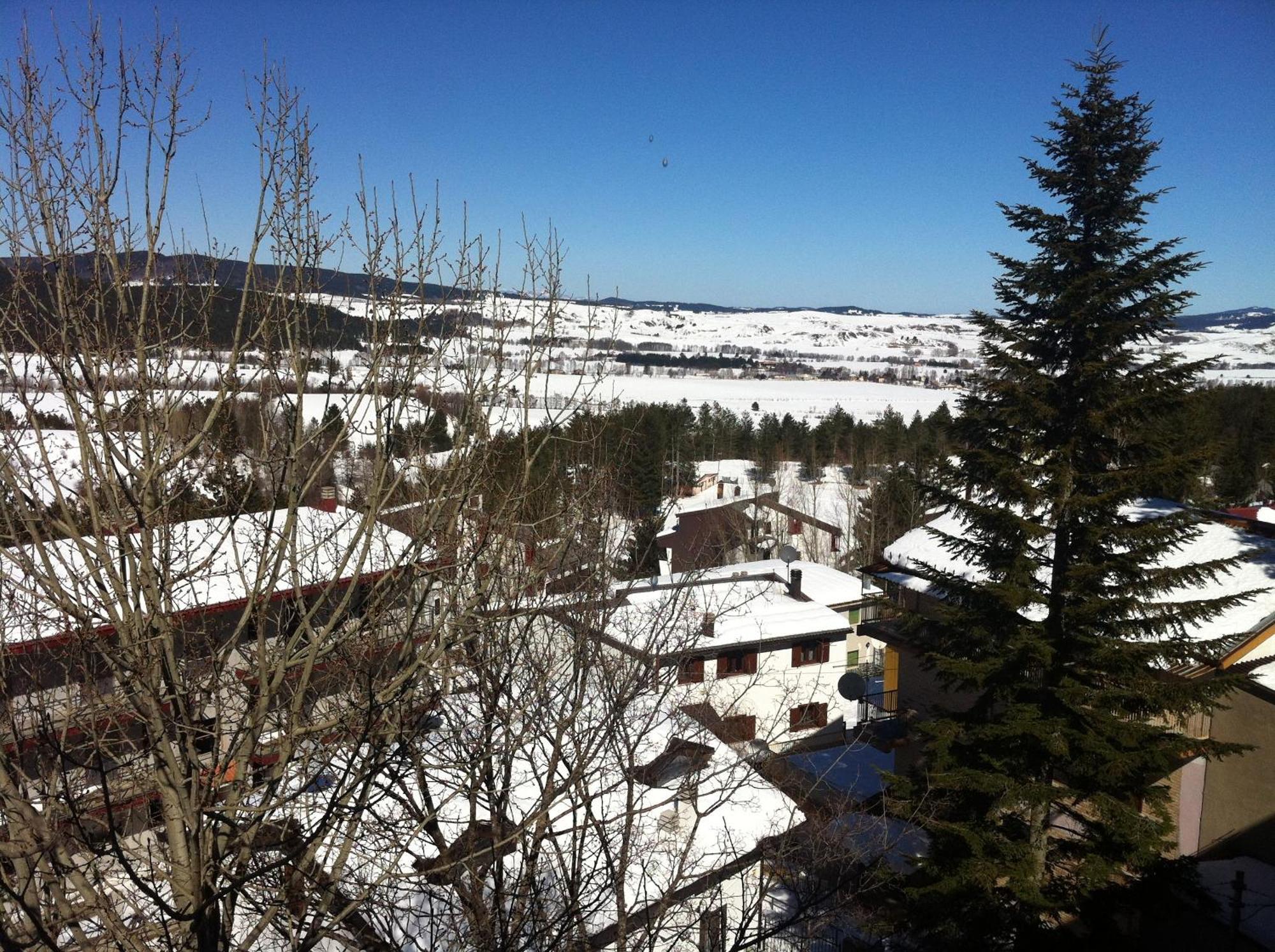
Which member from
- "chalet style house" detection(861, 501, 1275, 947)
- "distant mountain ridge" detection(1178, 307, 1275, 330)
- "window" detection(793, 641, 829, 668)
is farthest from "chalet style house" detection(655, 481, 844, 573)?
"distant mountain ridge" detection(1178, 307, 1275, 330)

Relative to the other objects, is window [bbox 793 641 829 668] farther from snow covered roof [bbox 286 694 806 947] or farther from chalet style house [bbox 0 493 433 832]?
chalet style house [bbox 0 493 433 832]

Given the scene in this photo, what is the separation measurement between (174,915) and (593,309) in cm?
487

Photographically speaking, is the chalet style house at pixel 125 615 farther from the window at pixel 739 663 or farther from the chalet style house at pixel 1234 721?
the window at pixel 739 663

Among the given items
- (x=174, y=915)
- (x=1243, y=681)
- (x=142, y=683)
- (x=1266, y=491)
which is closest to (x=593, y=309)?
(x=142, y=683)

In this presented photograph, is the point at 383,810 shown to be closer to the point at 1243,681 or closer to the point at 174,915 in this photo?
the point at 174,915

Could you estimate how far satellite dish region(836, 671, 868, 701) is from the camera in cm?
1341

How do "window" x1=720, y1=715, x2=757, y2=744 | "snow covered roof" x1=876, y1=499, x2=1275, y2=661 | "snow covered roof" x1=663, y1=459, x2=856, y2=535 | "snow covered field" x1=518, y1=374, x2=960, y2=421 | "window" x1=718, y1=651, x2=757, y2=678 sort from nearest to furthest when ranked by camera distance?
"snow covered roof" x1=876, y1=499, x2=1275, y2=661, "window" x1=720, y1=715, x2=757, y2=744, "window" x1=718, y1=651, x2=757, y2=678, "snow covered roof" x1=663, y1=459, x2=856, y2=535, "snow covered field" x1=518, y1=374, x2=960, y2=421

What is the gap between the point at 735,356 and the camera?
160 m

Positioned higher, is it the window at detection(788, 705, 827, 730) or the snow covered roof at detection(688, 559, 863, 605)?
the snow covered roof at detection(688, 559, 863, 605)

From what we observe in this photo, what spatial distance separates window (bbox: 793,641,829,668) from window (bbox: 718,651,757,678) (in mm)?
1301

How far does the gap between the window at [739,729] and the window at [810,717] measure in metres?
1.54

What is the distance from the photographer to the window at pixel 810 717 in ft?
58.5

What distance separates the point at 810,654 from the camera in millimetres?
19125

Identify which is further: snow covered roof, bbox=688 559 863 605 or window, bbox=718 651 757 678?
snow covered roof, bbox=688 559 863 605
